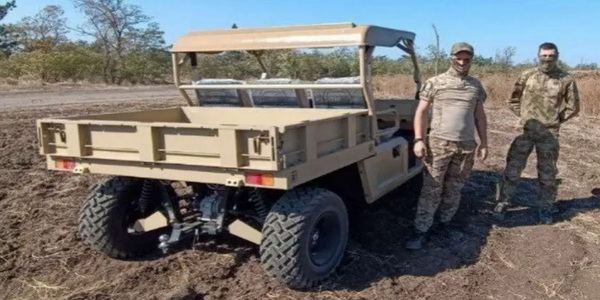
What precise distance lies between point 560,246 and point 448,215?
96cm

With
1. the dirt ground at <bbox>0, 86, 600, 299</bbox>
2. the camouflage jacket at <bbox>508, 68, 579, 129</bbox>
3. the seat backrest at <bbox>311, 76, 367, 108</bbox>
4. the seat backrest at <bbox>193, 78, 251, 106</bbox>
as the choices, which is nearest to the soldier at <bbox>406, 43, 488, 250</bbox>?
the dirt ground at <bbox>0, 86, 600, 299</bbox>

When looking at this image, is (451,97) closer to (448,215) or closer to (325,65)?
(448,215)

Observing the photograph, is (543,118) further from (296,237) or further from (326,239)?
(296,237)

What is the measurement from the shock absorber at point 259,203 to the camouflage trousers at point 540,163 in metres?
2.73

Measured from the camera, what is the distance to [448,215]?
5.02m

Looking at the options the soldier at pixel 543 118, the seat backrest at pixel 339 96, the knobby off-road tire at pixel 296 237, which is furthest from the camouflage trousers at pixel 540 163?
the knobby off-road tire at pixel 296 237

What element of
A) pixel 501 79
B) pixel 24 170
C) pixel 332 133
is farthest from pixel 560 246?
pixel 501 79

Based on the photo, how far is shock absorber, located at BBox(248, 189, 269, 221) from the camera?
3.93m

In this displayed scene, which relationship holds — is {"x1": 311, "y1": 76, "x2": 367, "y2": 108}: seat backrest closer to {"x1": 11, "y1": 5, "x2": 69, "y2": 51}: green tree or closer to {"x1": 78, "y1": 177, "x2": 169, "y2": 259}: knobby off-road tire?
{"x1": 78, "y1": 177, "x2": 169, "y2": 259}: knobby off-road tire

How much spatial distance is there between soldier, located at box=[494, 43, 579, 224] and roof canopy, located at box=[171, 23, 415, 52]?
128 centimetres

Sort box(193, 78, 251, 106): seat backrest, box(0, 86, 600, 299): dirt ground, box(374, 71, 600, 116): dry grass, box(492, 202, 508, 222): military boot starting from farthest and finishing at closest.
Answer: box(374, 71, 600, 116): dry grass, box(492, 202, 508, 222): military boot, box(193, 78, 251, 106): seat backrest, box(0, 86, 600, 299): dirt ground

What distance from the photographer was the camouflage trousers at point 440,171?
4.70m

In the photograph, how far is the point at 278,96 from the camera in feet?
16.1

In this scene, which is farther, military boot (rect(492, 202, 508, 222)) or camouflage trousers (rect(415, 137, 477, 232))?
military boot (rect(492, 202, 508, 222))
